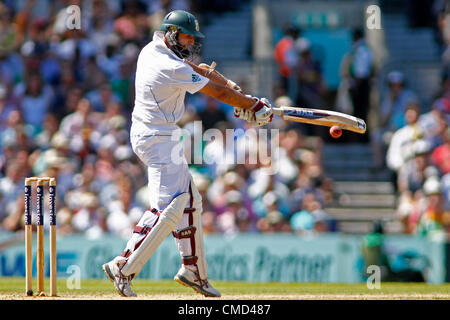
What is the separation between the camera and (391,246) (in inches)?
519

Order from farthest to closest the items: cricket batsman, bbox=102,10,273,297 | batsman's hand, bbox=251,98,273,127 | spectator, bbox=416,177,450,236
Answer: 1. spectator, bbox=416,177,450,236
2. batsman's hand, bbox=251,98,273,127
3. cricket batsman, bbox=102,10,273,297

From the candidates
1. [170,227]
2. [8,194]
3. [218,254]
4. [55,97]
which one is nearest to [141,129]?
[170,227]

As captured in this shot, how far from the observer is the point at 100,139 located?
15.7 metres

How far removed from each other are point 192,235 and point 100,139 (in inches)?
290

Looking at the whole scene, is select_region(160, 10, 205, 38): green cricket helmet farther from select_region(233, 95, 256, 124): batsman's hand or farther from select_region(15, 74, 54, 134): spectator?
select_region(15, 74, 54, 134): spectator

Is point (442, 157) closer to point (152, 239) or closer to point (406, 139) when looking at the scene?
point (406, 139)

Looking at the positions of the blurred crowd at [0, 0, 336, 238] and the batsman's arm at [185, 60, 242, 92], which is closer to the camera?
the batsman's arm at [185, 60, 242, 92]

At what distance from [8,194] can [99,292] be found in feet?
20.3

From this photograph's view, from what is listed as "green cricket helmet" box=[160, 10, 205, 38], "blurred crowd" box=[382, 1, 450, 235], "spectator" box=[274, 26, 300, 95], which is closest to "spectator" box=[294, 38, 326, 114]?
"spectator" box=[274, 26, 300, 95]

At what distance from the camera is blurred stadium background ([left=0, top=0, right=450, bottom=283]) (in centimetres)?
1342

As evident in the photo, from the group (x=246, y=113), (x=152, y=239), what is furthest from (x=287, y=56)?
(x=152, y=239)

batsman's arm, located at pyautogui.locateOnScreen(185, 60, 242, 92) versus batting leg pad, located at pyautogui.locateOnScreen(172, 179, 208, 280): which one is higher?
batsman's arm, located at pyautogui.locateOnScreen(185, 60, 242, 92)

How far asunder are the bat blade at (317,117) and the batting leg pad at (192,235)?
1055 mm
